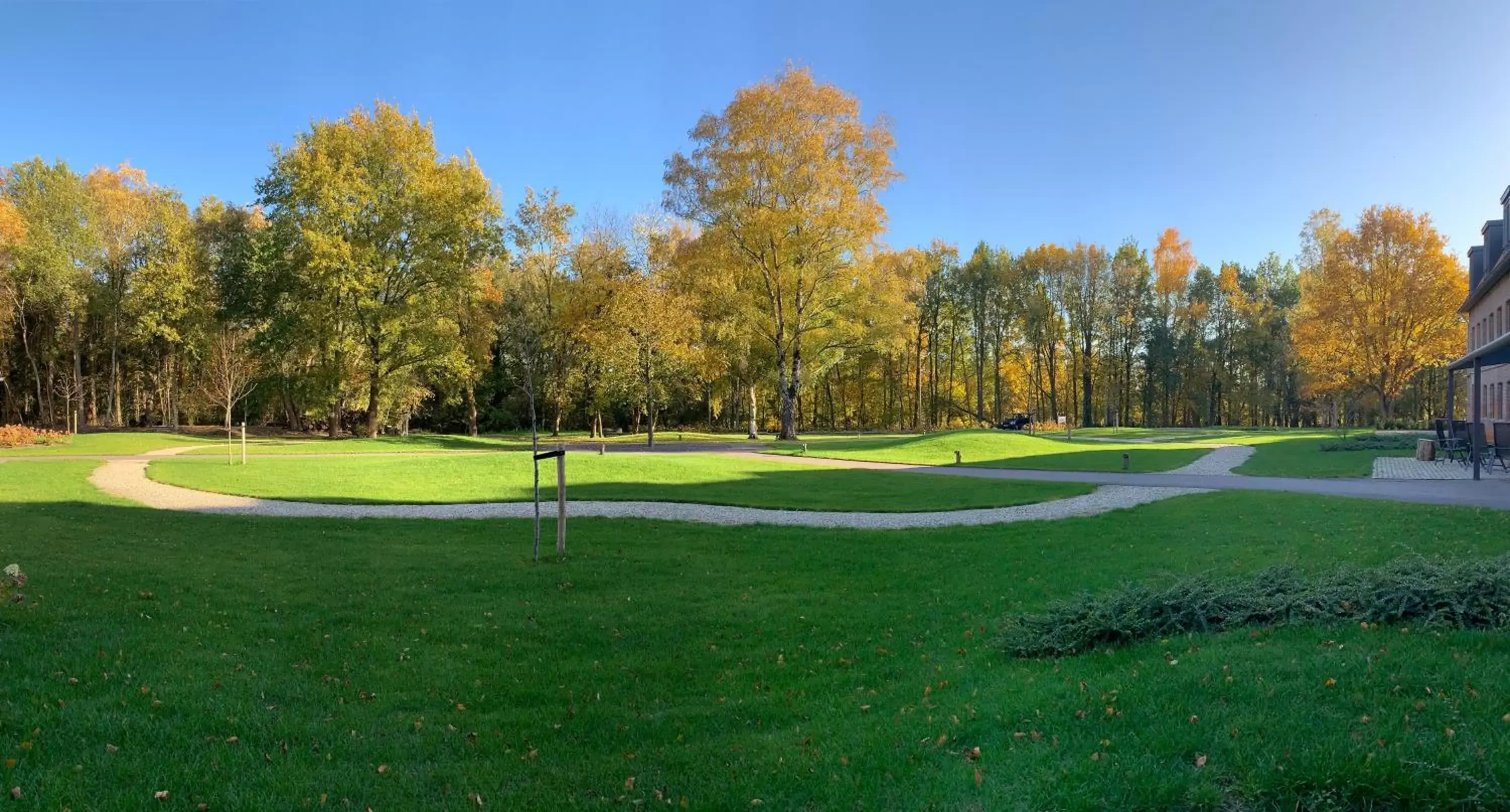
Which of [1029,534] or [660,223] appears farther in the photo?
[660,223]

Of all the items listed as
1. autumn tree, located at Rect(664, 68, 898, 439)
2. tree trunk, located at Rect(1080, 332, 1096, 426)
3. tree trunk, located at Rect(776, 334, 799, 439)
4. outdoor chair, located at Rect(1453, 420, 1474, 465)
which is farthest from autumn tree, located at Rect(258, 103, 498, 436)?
tree trunk, located at Rect(1080, 332, 1096, 426)

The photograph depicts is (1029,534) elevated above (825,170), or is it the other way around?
(825,170)

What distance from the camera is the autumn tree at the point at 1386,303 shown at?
Result: 114 feet

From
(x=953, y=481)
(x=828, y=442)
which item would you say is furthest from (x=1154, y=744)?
(x=828, y=442)

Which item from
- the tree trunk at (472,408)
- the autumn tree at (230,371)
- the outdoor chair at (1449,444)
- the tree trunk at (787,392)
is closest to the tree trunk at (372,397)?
the autumn tree at (230,371)

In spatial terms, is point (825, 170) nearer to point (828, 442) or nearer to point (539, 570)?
point (828, 442)

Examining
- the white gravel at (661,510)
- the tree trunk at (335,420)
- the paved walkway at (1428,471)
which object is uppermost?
the tree trunk at (335,420)

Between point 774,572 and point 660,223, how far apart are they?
36.6m

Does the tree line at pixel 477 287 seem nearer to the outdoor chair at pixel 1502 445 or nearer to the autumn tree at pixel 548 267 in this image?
the autumn tree at pixel 548 267

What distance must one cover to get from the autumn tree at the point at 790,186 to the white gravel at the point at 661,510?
18777 millimetres

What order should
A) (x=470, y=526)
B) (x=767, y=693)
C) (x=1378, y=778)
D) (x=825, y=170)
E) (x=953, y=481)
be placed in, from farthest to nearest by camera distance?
(x=825, y=170), (x=953, y=481), (x=470, y=526), (x=767, y=693), (x=1378, y=778)

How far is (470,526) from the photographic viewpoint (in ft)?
38.6

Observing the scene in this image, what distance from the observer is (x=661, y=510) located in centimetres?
1398

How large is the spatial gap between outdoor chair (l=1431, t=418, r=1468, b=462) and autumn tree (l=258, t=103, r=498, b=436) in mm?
34392
